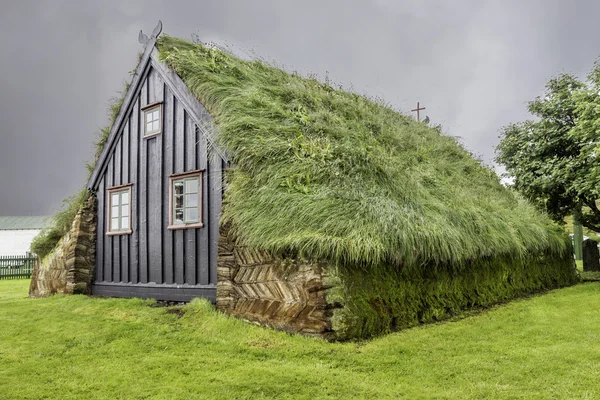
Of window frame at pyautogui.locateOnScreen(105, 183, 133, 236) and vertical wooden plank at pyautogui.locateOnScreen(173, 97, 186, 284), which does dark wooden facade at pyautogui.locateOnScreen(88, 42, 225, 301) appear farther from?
window frame at pyautogui.locateOnScreen(105, 183, 133, 236)

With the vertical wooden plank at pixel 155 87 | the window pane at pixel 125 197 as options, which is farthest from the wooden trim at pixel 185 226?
the vertical wooden plank at pixel 155 87

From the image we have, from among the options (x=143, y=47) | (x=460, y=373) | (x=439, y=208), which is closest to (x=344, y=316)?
(x=460, y=373)

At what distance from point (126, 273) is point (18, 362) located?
200 inches

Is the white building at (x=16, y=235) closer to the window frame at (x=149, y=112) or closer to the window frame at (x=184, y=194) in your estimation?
the window frame at (x=149, y=112)

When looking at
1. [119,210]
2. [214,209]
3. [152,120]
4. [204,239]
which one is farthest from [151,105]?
[204,239]

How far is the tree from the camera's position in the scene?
52.1ft

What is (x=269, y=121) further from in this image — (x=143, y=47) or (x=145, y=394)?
(x=145, y=394)

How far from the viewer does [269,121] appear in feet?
33.3

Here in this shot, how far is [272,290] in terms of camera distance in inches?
326

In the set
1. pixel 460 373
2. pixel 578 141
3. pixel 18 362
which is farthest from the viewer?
pixel 578 141

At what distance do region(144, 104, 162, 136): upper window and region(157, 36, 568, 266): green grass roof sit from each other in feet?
4.06

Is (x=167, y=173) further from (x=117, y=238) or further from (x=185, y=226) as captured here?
(x=117, y=238)

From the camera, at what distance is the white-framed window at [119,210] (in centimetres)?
1256

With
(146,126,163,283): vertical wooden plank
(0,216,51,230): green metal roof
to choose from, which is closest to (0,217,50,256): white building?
(0,216,51,230): green metal roof
